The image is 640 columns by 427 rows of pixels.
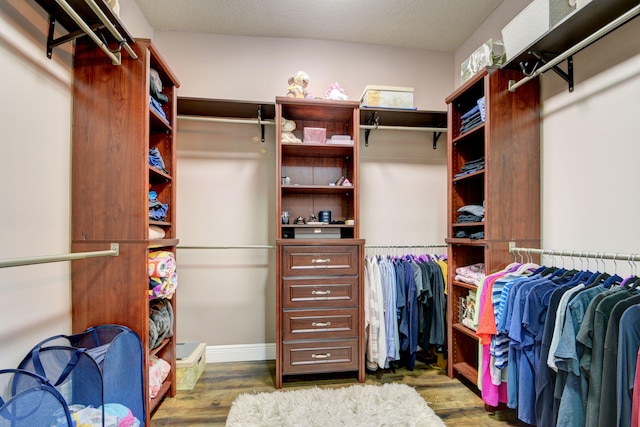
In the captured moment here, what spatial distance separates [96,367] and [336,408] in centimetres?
131

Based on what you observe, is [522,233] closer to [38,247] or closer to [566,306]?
[566,306]

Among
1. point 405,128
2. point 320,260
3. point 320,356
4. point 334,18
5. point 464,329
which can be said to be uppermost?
point 334,18

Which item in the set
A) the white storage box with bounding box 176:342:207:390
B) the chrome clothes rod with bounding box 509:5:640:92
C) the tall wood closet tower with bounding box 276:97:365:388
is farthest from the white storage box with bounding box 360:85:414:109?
the white storage box with bounding box 176:342:207:390

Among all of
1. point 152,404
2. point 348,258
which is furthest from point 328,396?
point 152,404

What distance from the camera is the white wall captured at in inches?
50.7

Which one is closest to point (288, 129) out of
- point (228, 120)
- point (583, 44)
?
point (228, 120)

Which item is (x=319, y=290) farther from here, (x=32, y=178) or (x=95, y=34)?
(x=95, y=34)

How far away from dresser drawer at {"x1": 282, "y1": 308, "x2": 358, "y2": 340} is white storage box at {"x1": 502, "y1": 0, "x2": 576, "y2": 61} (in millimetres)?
1954

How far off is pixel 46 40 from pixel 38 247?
0.98m

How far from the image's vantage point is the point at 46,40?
147 cm

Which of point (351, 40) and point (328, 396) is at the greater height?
point (351, 40)

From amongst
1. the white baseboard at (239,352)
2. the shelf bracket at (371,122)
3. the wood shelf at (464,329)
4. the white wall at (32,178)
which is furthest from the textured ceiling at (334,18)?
the white baseboard at (239,352)

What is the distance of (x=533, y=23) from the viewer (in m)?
1.70

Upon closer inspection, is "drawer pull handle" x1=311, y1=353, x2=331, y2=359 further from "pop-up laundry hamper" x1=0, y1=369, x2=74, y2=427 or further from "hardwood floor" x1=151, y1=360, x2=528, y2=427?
"pop-up laundry hamper" x1=0, y1=369, x2=74, y2=427
